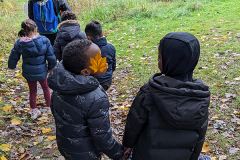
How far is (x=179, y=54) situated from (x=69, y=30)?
8.94ft

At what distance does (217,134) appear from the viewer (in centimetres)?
316

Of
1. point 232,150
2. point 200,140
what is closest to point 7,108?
point 200,140

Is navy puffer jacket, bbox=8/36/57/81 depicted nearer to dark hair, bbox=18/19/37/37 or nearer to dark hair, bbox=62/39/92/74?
dark hair, bbox=18/19/37/37

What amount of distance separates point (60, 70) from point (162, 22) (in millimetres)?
8044

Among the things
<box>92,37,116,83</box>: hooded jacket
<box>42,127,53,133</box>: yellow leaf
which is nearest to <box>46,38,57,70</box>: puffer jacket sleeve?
<box>92,37,116,83</box>: hooded jacket

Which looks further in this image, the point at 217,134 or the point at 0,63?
the point at 0,63

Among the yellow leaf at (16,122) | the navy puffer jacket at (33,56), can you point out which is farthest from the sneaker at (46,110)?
the navy puffer jacket at (33,56)

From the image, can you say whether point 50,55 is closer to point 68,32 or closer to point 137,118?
point 68,32

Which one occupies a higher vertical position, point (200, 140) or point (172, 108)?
point (172, 108)

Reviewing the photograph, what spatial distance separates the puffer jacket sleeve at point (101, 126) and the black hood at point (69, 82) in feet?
0.56

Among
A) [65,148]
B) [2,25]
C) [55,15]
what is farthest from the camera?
[2,25]

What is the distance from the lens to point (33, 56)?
3.37 meters

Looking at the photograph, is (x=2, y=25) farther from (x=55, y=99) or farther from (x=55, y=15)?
(x=55, y=99)

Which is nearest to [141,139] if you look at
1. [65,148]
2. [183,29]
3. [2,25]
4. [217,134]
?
[65,148]
